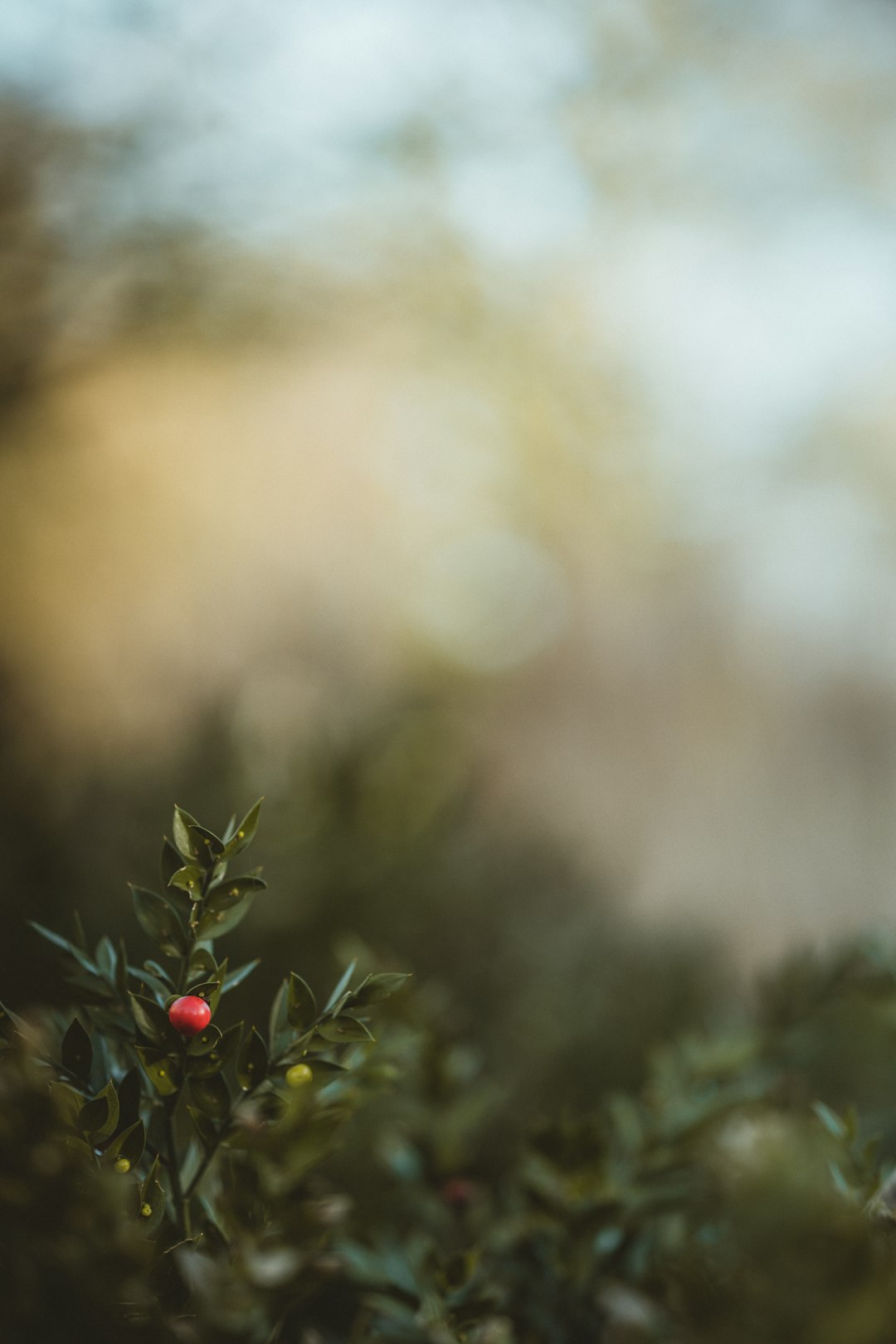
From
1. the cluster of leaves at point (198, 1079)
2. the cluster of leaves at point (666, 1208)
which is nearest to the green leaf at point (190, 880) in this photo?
the cluster of leaves at point (198, 1079)

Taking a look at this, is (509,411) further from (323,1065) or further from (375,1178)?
(323,1065)

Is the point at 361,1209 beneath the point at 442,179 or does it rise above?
beneath

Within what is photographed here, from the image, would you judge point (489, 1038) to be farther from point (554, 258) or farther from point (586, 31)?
point (586, 31)

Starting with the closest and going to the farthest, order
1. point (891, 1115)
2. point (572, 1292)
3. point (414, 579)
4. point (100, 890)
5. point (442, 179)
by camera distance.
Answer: point (572, 1292), point (891, 1115), point (100, 890), point (442, 179), point (414, 579)

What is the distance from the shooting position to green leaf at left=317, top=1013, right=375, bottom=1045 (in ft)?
0.85

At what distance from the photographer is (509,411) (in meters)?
1.67

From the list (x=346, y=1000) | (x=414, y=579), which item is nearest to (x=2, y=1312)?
(x=346, y=1000)

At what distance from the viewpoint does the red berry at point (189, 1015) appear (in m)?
0.27

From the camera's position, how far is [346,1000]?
0.26 meters

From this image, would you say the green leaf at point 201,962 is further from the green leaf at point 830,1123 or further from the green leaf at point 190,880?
→ the green leaf at point 830,1123

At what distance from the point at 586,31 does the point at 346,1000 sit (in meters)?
1.81

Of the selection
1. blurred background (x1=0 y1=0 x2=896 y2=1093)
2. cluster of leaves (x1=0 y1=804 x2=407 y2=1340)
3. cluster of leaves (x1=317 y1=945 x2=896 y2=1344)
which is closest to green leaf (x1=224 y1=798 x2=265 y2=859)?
cluster of leaves (x1=0 y1=804 x2=407 y2=1340)

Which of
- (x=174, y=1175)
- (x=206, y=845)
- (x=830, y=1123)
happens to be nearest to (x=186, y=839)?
(x=206, y=845)

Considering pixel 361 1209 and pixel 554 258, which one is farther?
pixel 554 258
